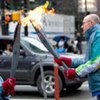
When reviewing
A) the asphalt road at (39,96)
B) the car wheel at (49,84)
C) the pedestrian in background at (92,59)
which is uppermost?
the pedestrian in background at (92,59)

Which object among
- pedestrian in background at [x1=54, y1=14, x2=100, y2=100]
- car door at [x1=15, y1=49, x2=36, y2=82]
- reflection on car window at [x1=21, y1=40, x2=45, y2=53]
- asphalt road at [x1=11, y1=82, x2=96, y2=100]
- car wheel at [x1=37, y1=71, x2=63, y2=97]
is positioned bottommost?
asphalt road at [x1=11, y1=82, x2=96, y2=100]

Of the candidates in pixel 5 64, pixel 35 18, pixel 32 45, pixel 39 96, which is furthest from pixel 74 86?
pixel 35 18

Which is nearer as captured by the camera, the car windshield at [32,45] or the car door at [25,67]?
the car door at [25,67]

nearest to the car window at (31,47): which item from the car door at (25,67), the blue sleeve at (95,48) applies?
the car door at (25,67)

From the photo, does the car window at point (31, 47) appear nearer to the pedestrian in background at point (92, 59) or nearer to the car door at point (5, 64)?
the car door at point (5, 64)

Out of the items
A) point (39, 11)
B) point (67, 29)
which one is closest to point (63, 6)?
point (67, 29)

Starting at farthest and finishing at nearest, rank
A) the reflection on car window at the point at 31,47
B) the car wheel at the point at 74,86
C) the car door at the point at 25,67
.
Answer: the car wheel at the point at 74,86 → the reflection on car window at the point at 31,47 → the car door at the point at 25,67

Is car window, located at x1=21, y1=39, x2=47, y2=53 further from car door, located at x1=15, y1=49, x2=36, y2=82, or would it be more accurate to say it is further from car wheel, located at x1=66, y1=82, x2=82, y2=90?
car wheel, located at x1=66, y1=82, x2=82, y2=90

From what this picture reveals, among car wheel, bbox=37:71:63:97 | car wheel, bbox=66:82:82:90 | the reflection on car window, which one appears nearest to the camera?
car wheel, bbox=37:71:63:97

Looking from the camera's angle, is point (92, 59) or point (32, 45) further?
point (32, 45)

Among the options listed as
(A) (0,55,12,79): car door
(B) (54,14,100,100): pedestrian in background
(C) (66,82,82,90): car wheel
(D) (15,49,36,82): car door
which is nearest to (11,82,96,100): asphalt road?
(C) (66,82,82,90): car wheel

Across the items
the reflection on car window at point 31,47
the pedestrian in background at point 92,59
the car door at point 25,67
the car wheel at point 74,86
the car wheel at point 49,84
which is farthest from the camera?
the car wheel at point 74,86

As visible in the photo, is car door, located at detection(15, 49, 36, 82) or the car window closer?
car door, located at detection(15, 49, 36, 82)

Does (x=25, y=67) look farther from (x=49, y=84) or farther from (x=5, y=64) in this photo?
(x=49, y=84)
